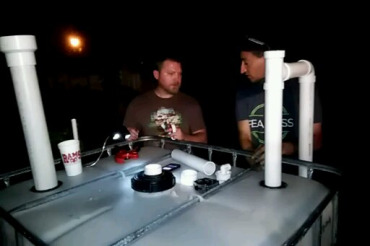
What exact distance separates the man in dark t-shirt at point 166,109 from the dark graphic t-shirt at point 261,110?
0.71 m

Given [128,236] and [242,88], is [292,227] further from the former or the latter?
[242,88]

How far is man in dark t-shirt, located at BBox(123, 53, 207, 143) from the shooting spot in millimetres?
3332

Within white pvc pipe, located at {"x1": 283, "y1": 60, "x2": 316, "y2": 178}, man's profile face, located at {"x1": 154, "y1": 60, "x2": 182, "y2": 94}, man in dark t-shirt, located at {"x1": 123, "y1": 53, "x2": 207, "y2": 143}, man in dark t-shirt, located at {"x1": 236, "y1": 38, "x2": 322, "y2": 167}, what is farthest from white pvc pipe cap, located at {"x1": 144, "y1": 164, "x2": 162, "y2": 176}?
man's profile face, located at {"x1": 154, "y1": 60, "x2": 182, "y2": 94}

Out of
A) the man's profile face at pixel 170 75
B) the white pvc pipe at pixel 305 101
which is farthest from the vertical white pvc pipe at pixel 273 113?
the man's profile face at pixel 170 75

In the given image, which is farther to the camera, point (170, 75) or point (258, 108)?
point (170, 75)

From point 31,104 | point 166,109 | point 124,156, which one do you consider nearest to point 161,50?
point 166,109

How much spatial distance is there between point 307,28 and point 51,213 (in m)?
3.59

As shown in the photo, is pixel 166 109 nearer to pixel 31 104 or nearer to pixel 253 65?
pixel 253 65

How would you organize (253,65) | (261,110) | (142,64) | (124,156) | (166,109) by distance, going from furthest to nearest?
1. (142,64)
2. (166,109)
3. (261,110)
4. (253,65)
5. (124,156)

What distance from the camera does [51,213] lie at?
128cm

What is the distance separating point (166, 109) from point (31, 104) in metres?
2.02

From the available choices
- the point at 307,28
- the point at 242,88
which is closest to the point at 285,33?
the point at 307,28

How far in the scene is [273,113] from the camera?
54.0 inches

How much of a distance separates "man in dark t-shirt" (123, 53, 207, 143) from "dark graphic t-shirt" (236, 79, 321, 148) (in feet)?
2.32
